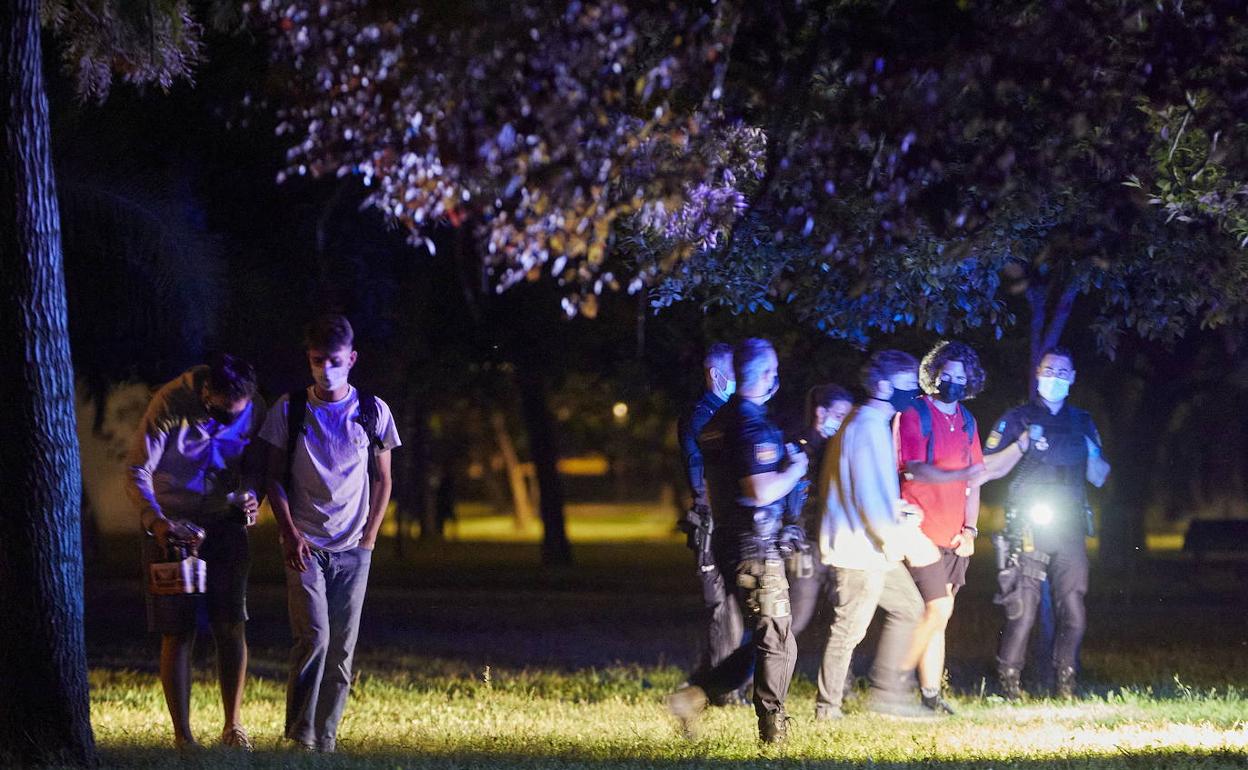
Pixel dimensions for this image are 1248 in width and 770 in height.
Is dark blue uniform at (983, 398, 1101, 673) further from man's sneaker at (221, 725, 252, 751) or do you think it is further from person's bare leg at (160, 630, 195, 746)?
person's bare leg at (160, 630, 195, 746)

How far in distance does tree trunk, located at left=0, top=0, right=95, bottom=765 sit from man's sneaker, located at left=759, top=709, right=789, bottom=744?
117 inches

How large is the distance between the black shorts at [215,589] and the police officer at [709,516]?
Result: 8.46ft

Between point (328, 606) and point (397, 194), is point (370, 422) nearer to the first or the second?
point (328, 606)

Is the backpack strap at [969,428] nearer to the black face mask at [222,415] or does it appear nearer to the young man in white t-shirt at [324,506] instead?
the young man in white t-shirt at [324,506]

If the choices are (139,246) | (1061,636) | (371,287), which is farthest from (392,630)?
(1061,636)

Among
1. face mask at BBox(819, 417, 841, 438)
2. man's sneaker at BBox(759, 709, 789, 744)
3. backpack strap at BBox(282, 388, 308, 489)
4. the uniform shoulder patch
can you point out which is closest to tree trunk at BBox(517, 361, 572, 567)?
face mask at BBox(819, 417, 841, 438)

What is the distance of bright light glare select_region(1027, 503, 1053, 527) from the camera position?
954 cm

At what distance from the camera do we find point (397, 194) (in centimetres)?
862

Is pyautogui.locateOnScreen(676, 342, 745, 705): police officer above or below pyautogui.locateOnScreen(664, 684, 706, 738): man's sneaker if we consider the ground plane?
above

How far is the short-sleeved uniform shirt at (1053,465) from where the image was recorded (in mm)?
9414

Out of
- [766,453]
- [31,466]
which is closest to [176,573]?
[31,466]

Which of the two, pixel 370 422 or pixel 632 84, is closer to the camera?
pixel 370 422

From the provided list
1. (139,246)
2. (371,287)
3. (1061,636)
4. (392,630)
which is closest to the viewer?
(1061,636)

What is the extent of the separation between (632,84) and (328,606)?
336 centimetres
